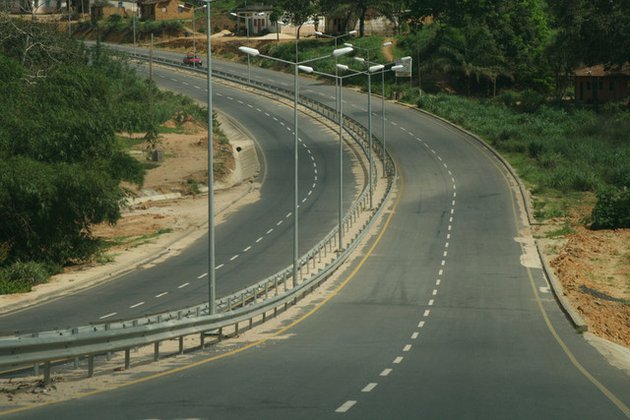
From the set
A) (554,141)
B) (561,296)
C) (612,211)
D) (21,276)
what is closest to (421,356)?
(561,296)

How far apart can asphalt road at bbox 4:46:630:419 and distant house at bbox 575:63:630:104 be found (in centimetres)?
5855

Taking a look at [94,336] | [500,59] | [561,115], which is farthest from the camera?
[500,59]

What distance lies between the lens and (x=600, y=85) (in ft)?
430

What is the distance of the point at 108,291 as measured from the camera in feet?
172

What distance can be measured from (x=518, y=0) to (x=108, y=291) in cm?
10072

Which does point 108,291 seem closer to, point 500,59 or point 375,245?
point 375,245

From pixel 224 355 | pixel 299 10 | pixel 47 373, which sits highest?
pixel 47 373

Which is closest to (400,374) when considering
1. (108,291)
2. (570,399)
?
(570,399)

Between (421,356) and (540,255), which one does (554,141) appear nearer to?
(540,255)

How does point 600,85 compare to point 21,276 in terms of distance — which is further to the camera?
point 600,85

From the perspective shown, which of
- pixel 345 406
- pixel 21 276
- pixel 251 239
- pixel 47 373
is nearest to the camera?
pixel 345 406

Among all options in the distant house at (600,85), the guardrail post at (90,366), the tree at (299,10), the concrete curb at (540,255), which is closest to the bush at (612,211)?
the concrete curb at (540,255)

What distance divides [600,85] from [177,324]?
109 metres

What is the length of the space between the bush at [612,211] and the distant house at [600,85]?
59394 millimetres
